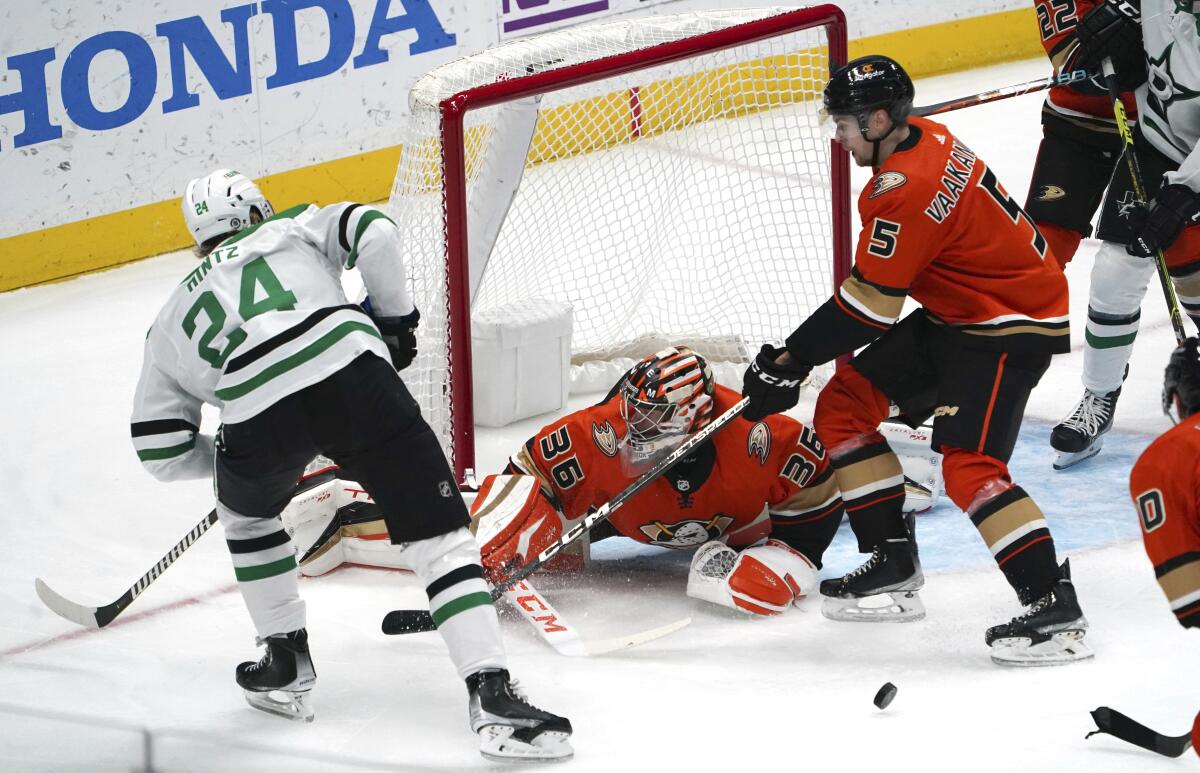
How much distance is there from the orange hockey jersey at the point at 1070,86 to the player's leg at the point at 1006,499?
104 cm

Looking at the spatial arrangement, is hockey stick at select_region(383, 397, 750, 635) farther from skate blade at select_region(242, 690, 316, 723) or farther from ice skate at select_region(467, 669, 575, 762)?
ice skate at select_region(467, 669, 575, 762)

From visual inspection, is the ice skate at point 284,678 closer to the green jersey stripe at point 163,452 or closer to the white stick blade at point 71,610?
the green jersey stripe at point 163,452

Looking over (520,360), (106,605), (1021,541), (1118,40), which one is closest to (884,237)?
(1021,541)

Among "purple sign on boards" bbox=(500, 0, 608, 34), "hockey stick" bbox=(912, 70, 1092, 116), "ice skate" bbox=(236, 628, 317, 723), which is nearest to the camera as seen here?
"ice skate" bbox=(236, 628, 317, 723)

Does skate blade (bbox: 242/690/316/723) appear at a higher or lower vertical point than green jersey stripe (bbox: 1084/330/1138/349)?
lower

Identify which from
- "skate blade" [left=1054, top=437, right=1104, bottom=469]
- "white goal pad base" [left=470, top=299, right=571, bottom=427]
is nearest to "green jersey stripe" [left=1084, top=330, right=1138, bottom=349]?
"skate blade" [left=1054, top=437, right=1104, bottom=469]

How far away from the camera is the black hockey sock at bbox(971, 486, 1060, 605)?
294 centimetres

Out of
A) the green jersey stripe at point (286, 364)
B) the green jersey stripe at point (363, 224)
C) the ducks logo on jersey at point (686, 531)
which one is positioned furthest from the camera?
the ducks logo on jersey at point (686, 531)

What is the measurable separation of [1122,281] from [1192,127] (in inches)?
17.3

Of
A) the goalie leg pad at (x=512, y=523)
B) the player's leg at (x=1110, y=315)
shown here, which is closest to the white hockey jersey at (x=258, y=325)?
the goalie leg pad at (x=512, y=523)

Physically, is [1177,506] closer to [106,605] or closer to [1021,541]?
[1021,541]

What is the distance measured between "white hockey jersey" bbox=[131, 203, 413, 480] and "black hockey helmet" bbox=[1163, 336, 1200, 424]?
127 cm

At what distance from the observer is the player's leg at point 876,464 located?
319cm

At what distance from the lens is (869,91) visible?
9.95 ft
